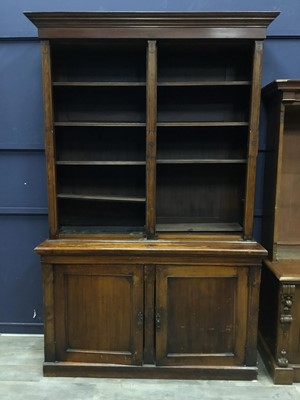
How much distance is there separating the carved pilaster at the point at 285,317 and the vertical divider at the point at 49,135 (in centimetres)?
118

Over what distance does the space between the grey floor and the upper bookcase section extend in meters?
1.69

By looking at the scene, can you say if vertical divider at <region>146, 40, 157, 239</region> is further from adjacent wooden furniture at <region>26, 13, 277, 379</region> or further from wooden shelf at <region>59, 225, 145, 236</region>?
wooden shelf at <region>59, 225, 145, 236</region>

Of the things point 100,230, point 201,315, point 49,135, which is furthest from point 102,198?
point 201,315

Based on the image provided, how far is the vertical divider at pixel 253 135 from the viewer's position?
1.70 meters

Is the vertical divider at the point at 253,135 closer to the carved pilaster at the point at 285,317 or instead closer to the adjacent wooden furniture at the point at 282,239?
the adjacent wooden furniture at the point at 282,239

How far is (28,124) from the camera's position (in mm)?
2127

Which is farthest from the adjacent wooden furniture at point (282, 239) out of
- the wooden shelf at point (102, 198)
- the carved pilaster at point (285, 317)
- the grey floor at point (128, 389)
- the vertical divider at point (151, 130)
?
the wooden shelf at point (102, 198)

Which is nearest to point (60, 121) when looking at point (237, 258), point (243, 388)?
point (237, 258)

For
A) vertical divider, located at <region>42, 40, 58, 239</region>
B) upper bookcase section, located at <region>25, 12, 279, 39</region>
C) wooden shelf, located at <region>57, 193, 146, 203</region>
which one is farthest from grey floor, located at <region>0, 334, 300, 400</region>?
upper bookcase section, located at <region>25, 12, 279, 39</region>

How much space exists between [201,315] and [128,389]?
0.50 m

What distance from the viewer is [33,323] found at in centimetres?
226

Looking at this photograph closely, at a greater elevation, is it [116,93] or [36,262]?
[116,93]

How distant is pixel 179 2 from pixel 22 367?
219cm

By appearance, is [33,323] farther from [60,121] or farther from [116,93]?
[116,93]
